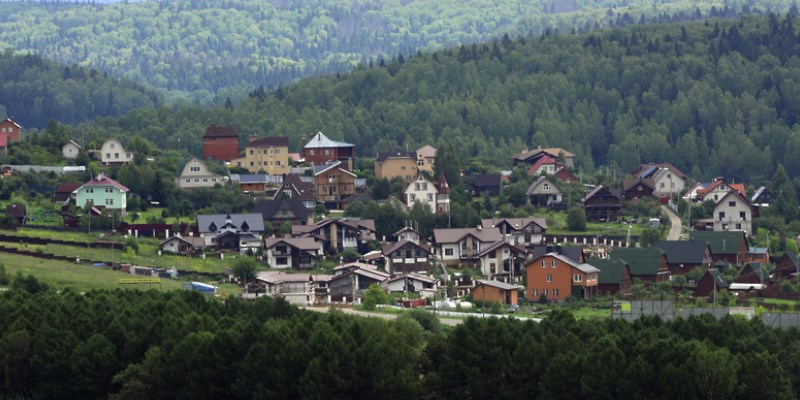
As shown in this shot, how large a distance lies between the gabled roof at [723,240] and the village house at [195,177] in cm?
2159

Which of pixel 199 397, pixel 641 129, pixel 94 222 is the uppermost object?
pixel 641 129

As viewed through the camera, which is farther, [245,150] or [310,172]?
[245,150]

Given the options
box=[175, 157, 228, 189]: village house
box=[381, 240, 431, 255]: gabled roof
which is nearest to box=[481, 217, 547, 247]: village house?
box=[381, 240, 431, 255]: gabled roof

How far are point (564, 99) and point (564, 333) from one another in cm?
7178

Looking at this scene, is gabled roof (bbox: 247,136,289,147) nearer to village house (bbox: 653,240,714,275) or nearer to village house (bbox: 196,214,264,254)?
village house (bbox: 196,214,264,254)

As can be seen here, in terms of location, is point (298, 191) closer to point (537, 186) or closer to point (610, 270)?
point (537, 186)

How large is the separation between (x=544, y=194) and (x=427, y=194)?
5297 mm

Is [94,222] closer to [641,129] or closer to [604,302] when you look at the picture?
[604,302]

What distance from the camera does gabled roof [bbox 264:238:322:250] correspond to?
68312 millimetres

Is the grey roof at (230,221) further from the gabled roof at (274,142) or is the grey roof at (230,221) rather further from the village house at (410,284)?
the gabled roof at (274,142)

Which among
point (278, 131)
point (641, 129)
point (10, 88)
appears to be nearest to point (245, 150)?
point (278, 131)

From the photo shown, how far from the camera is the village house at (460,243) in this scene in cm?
7056

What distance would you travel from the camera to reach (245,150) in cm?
9094

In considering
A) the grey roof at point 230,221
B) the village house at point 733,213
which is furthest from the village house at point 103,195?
the village house at point 733,213
